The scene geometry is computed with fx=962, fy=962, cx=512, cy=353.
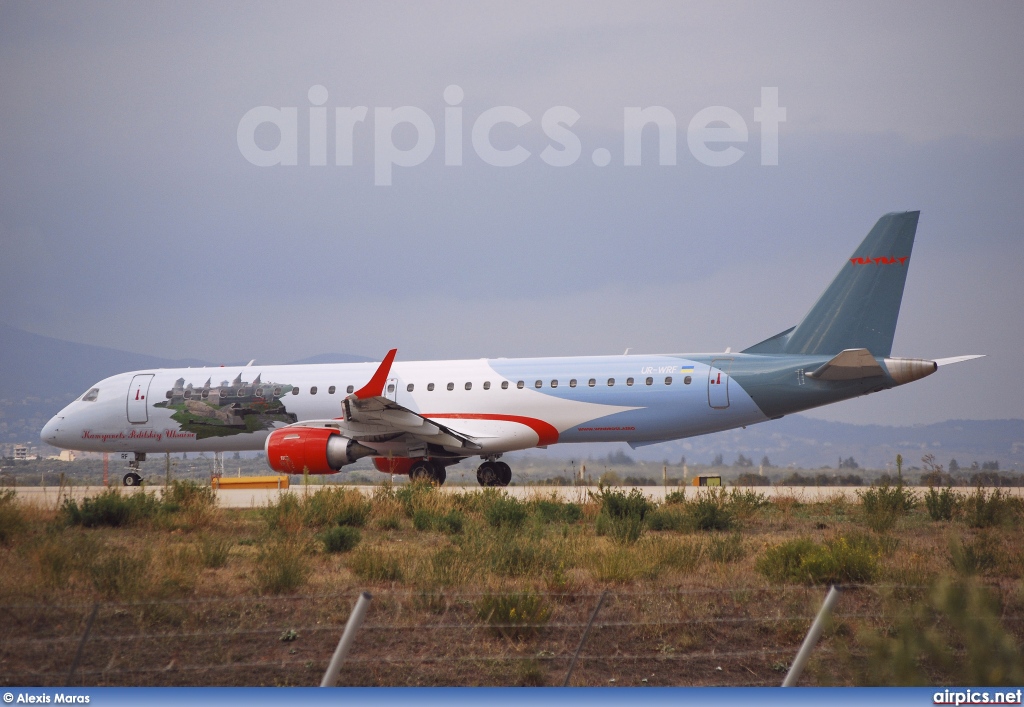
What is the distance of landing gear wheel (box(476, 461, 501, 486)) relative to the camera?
2311 cm

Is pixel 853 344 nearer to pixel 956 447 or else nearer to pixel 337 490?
pixel 337 490

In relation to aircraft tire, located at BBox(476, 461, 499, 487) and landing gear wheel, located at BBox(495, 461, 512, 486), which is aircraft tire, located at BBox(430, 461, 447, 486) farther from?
landing gear wheel, located at BBox(495, 461, 512, 486)

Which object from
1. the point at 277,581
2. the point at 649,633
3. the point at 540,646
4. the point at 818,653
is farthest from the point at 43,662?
the point at 818,653

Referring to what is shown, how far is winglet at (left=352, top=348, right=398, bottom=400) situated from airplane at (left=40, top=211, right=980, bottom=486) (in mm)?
53

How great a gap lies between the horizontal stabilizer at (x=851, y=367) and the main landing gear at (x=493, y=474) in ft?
25.5

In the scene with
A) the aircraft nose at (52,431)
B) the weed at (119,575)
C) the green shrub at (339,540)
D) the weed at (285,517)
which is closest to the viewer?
the weed at (119,575)

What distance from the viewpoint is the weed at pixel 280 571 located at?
10273 millimetres

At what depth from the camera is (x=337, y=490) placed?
16.3 meters

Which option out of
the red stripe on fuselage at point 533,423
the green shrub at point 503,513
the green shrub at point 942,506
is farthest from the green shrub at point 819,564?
the red stripe on fuselage at point 533,423

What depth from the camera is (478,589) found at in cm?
1014

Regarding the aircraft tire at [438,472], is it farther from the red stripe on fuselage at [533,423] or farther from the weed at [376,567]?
the weed at [376,567]

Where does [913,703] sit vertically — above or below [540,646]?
above

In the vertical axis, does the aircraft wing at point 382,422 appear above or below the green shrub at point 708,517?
above

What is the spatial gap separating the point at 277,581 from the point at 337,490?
20.0 feet
